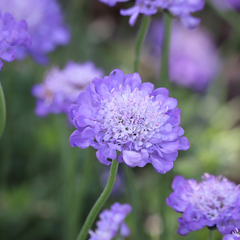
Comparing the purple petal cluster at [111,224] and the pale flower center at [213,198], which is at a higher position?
the pale flower center at [213,198]

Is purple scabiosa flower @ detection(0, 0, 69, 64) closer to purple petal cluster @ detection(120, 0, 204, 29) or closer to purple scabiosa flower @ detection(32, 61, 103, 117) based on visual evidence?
purple scabiosa flower @ detection(32, 61, 103, 117)

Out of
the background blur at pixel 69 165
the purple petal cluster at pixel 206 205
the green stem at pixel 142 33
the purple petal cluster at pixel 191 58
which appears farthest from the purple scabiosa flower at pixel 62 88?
the purple petal cluster at pixel 191 58

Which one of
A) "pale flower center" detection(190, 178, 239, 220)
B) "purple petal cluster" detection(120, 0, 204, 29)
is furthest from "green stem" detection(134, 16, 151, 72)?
"pale flower center" detection(190, 178, 239, 220)

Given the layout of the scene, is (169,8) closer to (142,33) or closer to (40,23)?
(142,33)

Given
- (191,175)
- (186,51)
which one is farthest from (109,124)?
(186,51)

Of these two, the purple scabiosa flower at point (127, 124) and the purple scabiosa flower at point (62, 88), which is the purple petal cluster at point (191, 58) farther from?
the purple scabiosa flower at point (127, 124)

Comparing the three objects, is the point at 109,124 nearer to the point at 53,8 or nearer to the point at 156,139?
the point at 156,139

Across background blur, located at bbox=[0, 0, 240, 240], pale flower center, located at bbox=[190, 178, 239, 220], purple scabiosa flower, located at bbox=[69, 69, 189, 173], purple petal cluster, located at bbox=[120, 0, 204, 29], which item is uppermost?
purple petal cluster, located at bbox=[120, 0, 204, 29]
